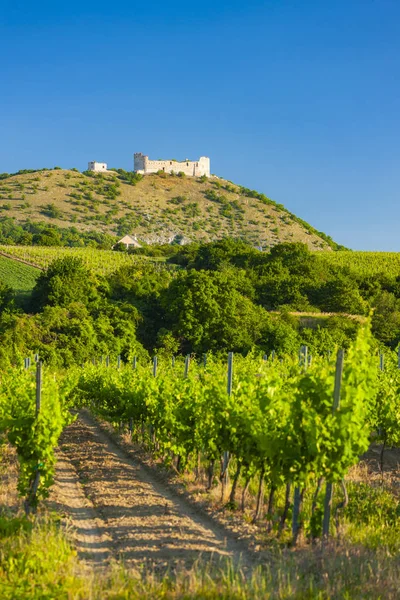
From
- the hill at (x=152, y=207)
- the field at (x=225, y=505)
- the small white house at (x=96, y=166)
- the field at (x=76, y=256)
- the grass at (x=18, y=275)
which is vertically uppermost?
the small white house at (x=96, y=166)

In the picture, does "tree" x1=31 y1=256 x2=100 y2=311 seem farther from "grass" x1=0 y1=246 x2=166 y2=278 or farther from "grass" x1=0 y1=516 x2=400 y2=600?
"grass" x1=0 y1=516 x2=400 y2=600

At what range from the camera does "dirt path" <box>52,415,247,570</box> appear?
6.34m

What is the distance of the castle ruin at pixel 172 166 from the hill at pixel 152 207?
20.0 ft

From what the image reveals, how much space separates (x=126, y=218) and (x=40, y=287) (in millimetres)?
61560

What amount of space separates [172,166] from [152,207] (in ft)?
82.8

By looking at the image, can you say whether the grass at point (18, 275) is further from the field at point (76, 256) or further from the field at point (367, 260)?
the field at point (367, 260)

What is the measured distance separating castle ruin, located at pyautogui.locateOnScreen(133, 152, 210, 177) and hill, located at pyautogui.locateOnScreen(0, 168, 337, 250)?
6.09 metres

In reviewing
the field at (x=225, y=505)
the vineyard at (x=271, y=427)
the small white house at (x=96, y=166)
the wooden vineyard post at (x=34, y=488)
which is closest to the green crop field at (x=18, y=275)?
the vineyard at (x=271, y=427)

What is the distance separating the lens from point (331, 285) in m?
40.5

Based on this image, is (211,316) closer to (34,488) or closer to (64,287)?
(64,287)

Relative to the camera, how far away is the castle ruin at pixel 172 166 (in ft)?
418

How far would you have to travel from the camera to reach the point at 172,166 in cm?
12812

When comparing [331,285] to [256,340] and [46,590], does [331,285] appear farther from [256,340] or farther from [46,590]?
[46,590]

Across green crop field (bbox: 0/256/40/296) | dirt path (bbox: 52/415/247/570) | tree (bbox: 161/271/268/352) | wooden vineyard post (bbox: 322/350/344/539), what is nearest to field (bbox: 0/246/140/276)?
green crop field (bbox: 0/256/40/296)
